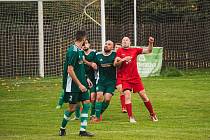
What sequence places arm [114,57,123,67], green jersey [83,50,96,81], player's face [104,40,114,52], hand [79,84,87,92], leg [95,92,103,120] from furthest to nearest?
green jersey [83,50,96,81]
player's face [104,40,114,52]
leg [95,92,103,120]
arm [114,57,123,67]
hand [79,84,87,92]

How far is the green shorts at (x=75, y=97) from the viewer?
13.8 metres

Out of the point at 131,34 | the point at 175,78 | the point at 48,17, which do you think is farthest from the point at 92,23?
the point at 131,34

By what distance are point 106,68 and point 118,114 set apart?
1579 millimetres

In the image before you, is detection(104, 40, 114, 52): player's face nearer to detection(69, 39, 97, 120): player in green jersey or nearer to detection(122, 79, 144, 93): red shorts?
detection(69, 39, 97, 120): player in green jersey

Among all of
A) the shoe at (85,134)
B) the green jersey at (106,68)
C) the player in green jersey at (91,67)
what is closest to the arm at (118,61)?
the green jersey at (106,68)

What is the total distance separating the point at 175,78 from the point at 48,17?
20.4 feet

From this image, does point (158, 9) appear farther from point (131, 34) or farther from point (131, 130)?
point (131, 130)

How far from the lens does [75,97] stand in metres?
13.8

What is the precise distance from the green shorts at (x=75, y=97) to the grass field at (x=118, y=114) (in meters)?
0.69

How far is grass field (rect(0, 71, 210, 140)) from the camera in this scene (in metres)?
13.9

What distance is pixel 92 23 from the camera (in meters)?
28.5

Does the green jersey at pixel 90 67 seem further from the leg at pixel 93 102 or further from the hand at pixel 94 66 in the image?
the leg at pixel 93 102

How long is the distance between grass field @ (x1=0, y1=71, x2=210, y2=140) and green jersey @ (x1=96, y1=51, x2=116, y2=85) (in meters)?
0.95

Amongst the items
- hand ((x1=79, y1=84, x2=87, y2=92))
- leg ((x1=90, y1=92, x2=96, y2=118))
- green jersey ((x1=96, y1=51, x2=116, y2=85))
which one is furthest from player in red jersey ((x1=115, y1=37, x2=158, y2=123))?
hand ((x1=79, y1=84, x2=87, y2=92))
